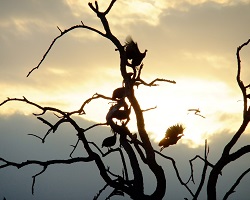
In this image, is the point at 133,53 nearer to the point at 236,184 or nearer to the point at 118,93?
the point at 118,93

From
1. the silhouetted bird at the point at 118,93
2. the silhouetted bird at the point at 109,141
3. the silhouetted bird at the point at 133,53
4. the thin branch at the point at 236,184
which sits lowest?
the thin branch at the point at 236,184

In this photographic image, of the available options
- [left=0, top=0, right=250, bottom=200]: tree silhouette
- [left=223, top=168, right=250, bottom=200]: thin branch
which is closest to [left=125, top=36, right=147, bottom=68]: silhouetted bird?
[left=0, top=0, right=250, bottom=200]: tree silhouette

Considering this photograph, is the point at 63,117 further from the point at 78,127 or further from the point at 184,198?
the point at 184,198

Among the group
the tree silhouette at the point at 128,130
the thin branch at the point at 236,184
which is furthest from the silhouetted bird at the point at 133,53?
the thin branch at the point at 236,184

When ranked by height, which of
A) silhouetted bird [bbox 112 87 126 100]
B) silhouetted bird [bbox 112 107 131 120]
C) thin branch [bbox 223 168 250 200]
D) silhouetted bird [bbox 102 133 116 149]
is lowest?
thin branch [bbox 223 168 250 200]

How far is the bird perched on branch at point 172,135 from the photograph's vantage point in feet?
20.4

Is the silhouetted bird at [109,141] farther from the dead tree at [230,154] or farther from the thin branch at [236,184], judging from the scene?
the thin branch at [236,184]

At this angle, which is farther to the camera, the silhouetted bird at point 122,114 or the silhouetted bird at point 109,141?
the silhouetted bird at point 109,141

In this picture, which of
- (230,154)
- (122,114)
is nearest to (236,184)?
(230,154)

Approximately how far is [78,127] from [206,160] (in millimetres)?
2367

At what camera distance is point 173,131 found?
6230mm

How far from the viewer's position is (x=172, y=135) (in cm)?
624

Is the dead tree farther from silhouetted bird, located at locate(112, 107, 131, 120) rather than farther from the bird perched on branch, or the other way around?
silhouetted bird, located at locate(112, 107, 131, 120)

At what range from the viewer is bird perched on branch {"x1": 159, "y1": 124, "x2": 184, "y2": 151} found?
6.22 m
